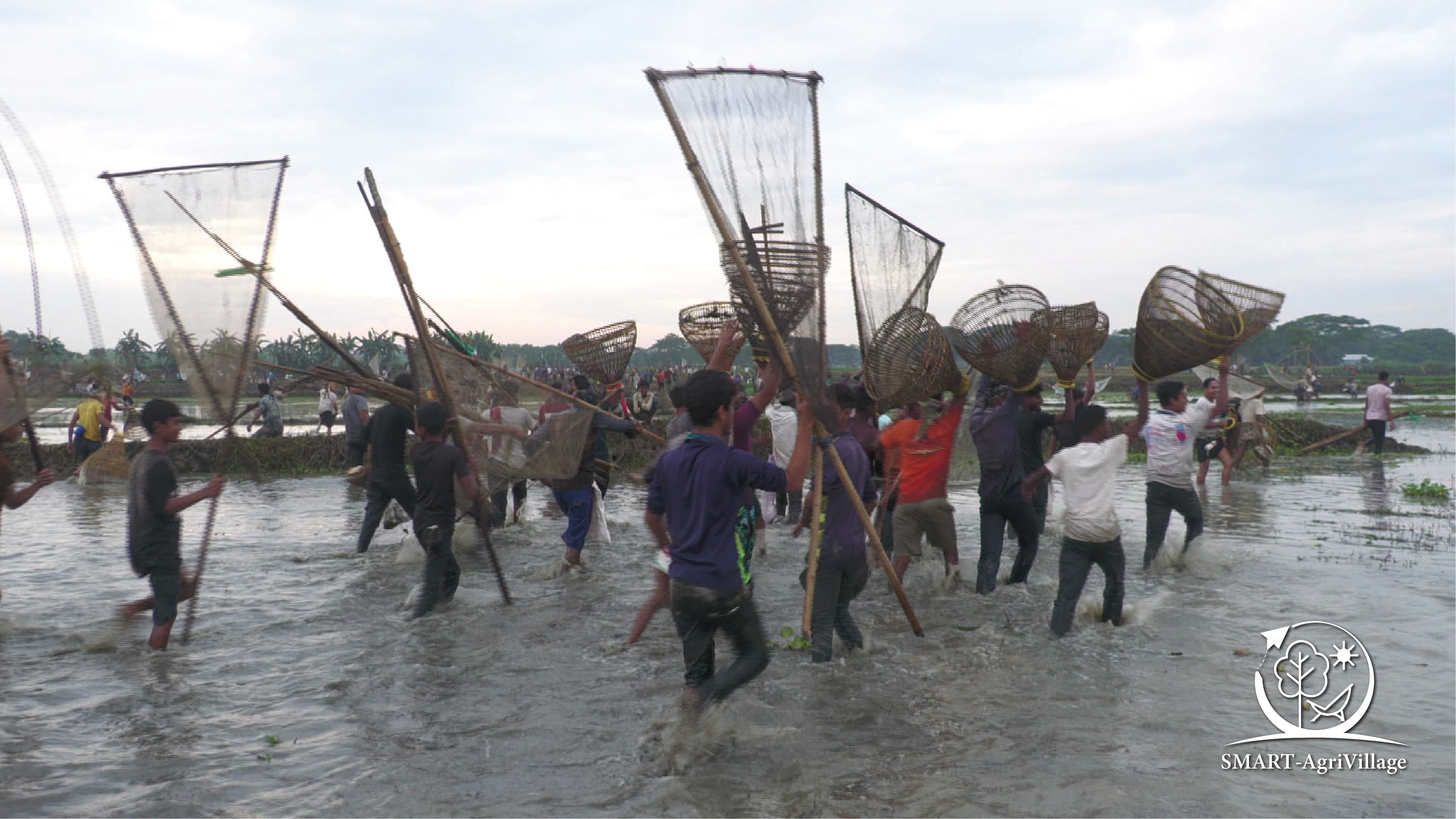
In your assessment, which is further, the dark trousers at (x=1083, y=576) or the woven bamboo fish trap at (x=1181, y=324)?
the woven bamboo fish trap at (x=1181, y=324)

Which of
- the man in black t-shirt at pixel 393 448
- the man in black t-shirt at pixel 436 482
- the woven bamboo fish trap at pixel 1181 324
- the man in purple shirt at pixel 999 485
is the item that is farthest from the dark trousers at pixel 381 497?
the woven bamboo fish trap at pixel 1181 324

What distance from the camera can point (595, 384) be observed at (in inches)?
493

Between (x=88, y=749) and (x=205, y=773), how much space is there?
2.68 feet

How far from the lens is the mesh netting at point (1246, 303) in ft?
22.6

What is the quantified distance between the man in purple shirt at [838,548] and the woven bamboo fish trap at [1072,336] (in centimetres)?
216

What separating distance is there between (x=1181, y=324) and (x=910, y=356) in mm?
1928

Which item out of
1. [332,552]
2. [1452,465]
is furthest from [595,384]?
[1452,465]

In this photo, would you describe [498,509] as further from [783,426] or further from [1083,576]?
[1083,576]

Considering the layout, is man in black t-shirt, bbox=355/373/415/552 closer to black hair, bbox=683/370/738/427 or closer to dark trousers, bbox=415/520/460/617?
dark trousers, bbox=415/520/460/617

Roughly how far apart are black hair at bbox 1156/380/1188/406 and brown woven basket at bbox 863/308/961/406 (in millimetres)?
2013

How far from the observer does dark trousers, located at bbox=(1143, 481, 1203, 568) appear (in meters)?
8.79

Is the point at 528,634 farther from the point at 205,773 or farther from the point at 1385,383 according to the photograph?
the point at 1385,383

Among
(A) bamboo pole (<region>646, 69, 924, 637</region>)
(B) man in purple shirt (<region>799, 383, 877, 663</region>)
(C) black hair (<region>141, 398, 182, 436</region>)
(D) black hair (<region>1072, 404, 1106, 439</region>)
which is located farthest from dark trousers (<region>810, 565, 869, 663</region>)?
(C) black hair (<region>141, 398, 182, 436</region>)

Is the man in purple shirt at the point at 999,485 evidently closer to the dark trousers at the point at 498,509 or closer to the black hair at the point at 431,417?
the black hair at the point at 431,417
